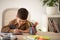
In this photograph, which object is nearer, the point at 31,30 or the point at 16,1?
the point at 31,30

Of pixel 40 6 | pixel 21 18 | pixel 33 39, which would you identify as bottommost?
pixel 33 39

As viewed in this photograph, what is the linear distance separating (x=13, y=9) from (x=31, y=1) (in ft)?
1.55

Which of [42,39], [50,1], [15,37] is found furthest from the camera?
[50,1]

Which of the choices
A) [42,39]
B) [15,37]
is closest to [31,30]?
[15,37]

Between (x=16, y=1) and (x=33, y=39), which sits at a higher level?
(x=16, y=1)

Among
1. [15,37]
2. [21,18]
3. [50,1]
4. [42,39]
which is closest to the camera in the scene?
[42,39]

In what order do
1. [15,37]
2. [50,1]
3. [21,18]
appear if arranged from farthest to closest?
[50,1] → [21,18] → [15,37]

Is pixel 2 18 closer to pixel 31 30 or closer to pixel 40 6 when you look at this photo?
pixel 40 6

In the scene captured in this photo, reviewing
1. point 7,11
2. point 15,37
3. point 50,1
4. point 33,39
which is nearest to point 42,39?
point 33,39

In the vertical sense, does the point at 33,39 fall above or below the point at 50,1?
below

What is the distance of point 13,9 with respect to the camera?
3.70 m

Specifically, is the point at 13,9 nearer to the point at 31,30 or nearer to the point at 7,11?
the point at 7,11

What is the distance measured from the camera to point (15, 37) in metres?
1.46

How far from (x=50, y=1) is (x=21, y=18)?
3.64ft
